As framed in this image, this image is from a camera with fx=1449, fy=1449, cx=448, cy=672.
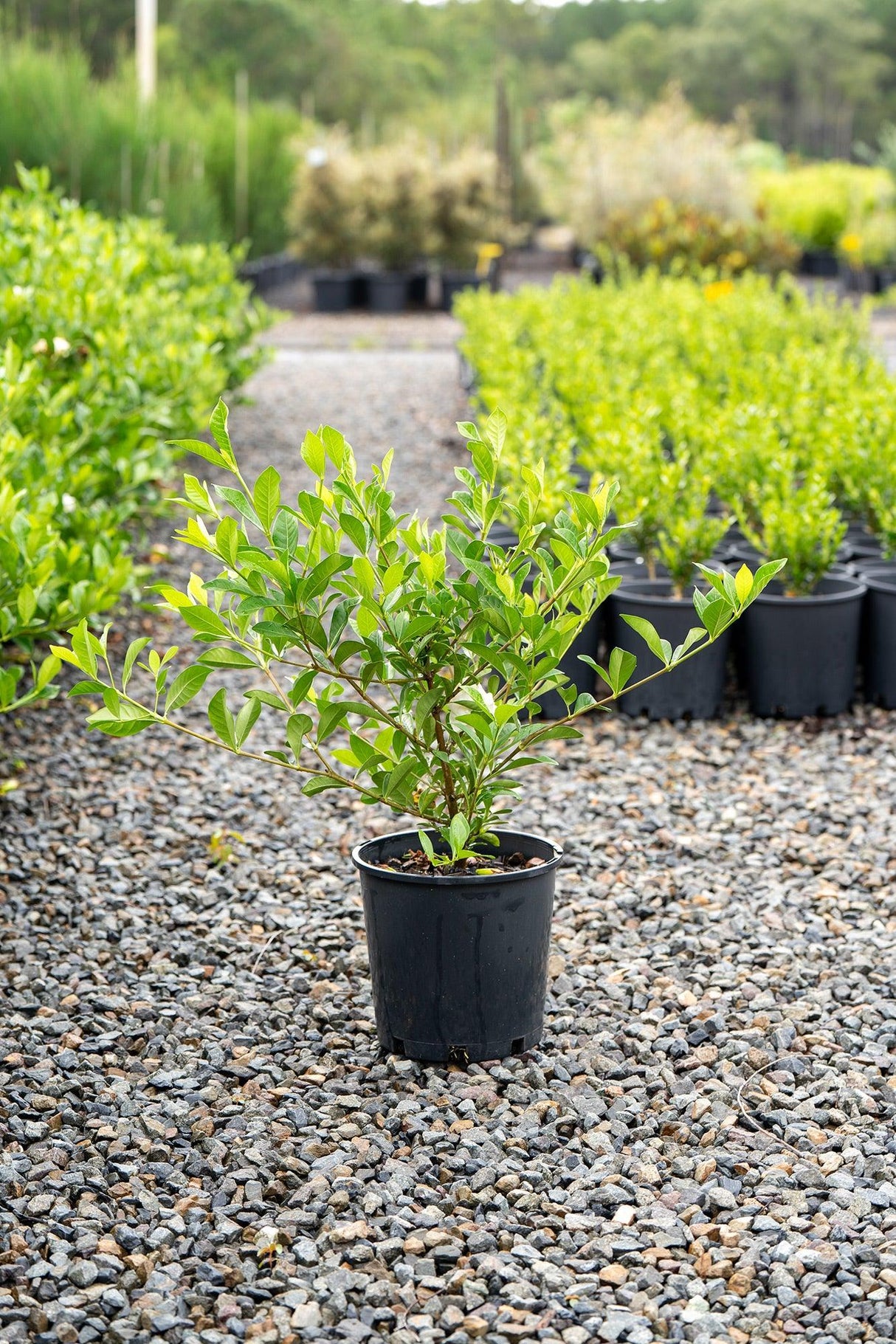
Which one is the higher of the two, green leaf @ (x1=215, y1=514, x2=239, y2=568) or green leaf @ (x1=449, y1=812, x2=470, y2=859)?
green leaf @ (x1=215, y1=514, x2=239, y2=568)

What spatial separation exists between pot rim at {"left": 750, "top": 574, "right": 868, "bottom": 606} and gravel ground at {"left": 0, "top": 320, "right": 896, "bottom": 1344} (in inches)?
21.8

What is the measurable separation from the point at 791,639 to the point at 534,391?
225 centimetres

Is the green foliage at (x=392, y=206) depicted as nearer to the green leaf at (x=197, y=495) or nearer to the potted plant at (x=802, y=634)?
the potted plant at (x=802, y=634)

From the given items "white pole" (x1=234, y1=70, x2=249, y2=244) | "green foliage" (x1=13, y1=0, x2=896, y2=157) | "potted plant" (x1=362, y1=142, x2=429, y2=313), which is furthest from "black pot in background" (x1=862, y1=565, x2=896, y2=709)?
"green foliage" (x1=13, y1=0, x2=896, y2=157)

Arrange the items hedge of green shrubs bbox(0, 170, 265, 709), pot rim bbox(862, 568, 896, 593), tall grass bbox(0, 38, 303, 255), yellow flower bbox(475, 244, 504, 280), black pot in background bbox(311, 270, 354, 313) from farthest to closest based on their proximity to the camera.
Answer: black pot in background bbox(311, 270, 354, 313), yellow flower bbox(475, 244, 504, 280), tall grass bbox(0, 38, 303, 255), pot rim bbox(862, 568, 896, 593), hedge of green shrubs bbox(0, 170, 265, 709)

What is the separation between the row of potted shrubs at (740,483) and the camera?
4133 mm

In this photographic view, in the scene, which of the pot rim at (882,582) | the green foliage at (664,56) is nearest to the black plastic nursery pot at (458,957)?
the pot rim at (882,582)

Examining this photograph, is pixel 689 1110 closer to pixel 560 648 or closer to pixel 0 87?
pixel 560 648

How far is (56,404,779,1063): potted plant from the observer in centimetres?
214

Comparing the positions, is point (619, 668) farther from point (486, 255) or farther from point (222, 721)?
point (486, 255)

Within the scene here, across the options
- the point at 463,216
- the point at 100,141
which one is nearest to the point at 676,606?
the point at 100,141

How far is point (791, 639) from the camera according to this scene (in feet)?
13.4

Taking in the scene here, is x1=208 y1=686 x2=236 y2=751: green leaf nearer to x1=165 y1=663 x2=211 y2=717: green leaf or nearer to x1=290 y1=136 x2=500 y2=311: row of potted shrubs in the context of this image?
x1=165 y1=663 x2=211 y2=717: green leaf

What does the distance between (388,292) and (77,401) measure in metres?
11.3
